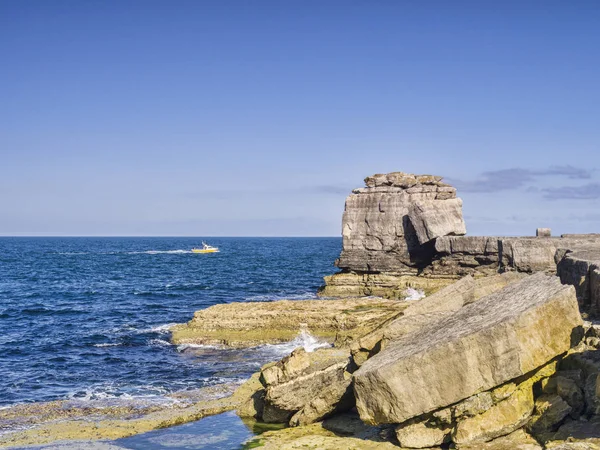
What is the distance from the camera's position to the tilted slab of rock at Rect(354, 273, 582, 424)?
30.2 feet

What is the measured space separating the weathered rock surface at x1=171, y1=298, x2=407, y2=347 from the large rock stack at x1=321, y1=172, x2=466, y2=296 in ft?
43.6

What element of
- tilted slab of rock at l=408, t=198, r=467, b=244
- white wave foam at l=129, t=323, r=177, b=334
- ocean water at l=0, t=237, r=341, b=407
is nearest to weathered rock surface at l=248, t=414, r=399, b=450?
ocean water at l=0, t=237, r=341, b=407

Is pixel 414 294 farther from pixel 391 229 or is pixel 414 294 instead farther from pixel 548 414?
pixel 548 414

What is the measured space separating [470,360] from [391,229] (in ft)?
113

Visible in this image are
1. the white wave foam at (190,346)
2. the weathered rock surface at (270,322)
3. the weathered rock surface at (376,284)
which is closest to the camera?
the white wave foam at (190,346)

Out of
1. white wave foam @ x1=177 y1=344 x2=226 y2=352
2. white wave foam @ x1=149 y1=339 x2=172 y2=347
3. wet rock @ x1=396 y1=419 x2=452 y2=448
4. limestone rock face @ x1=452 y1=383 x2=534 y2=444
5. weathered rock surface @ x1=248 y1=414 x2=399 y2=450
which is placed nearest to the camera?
limestone rock face @ x1=452 y1=383 x2=534 y2=444

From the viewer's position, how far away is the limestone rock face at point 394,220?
Answer: 4231 centimetres

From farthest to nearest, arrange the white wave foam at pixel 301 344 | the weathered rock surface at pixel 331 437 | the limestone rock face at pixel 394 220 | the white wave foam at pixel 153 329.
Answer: the limestone rock face at pixel 394 220 → the white wave foam at pixel 153 329 → the white wave foam at pixel 301 344 → the weathered rock surface at pixel 331 437

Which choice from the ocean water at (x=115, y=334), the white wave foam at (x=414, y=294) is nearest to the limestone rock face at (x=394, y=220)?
the white wave foam at (x=414, y=294)

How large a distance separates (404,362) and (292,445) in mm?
2859

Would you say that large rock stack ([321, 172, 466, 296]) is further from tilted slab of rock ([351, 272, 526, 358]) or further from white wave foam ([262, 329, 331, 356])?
tilted slab of rock ([351, 272, 526, 358])

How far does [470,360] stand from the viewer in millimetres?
9258

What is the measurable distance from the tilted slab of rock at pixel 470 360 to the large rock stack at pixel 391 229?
101 feet

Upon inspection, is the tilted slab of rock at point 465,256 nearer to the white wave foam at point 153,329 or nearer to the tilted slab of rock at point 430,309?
the white wave foam at point 153,329
